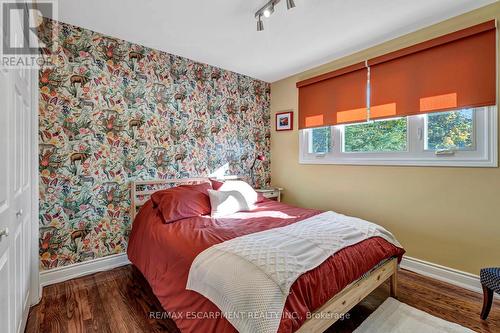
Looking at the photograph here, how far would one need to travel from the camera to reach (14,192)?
4.42 ft

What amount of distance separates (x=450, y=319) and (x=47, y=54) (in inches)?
156

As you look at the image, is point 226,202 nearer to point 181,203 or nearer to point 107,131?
point 181,203

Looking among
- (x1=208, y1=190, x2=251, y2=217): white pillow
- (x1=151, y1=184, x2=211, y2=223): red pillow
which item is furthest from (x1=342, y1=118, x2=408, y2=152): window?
(x1=151, y1=184, x2=211, y2=223): red pillow

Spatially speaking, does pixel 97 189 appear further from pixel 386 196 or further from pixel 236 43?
pixel 386 196

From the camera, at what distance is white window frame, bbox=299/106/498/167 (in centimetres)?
206

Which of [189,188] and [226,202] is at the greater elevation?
[189,188]

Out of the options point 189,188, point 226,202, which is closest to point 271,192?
point 226,202

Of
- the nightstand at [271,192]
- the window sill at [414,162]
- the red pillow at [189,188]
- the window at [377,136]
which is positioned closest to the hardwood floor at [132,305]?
the red pillow at [189,188]

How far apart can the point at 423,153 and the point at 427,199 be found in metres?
0.46

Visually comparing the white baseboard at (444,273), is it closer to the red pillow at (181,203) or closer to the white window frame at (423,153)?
the white window frame at (423,153)

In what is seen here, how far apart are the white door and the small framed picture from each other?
2.96m

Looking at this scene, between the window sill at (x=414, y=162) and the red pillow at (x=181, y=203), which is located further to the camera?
the red pillow at (x=181, y=203)

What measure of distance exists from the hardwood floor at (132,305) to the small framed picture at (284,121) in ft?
7.77

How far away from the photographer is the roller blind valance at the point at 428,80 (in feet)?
6.79
